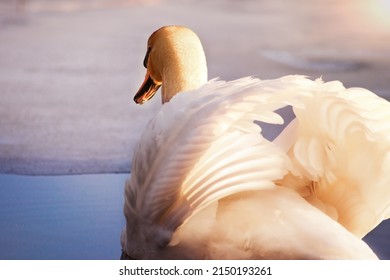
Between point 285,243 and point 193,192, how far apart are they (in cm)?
17

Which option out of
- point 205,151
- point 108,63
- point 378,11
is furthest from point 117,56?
point 205,151

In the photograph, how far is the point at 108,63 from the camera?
2959mm

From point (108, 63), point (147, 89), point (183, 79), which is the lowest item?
point (108, 63)

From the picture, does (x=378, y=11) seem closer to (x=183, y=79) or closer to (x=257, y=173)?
(x=183, y=79)

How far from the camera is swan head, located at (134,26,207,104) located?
2.16 metres

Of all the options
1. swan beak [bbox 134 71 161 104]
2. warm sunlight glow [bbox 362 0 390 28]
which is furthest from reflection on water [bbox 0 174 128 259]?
warm sunlight glow [bbox 362 0 390 28]

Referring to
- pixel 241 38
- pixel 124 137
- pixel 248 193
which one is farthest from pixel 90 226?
pixel 241 38

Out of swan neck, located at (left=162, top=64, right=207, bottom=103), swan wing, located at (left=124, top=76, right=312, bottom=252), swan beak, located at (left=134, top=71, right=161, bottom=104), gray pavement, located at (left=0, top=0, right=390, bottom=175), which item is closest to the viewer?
swan wing, located at (left=124, top=76, right=312, bottom=252)

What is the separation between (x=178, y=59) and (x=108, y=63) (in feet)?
2.66

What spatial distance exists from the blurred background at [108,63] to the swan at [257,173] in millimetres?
649

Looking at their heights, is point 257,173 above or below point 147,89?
above

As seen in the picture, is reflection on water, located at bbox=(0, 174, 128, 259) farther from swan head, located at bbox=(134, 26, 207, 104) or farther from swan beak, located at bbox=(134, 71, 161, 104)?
swan head, located at bbox=(134, 26, 207, 104)

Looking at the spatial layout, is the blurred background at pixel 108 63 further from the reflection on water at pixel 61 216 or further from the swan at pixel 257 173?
the swan at pixel 257 173
